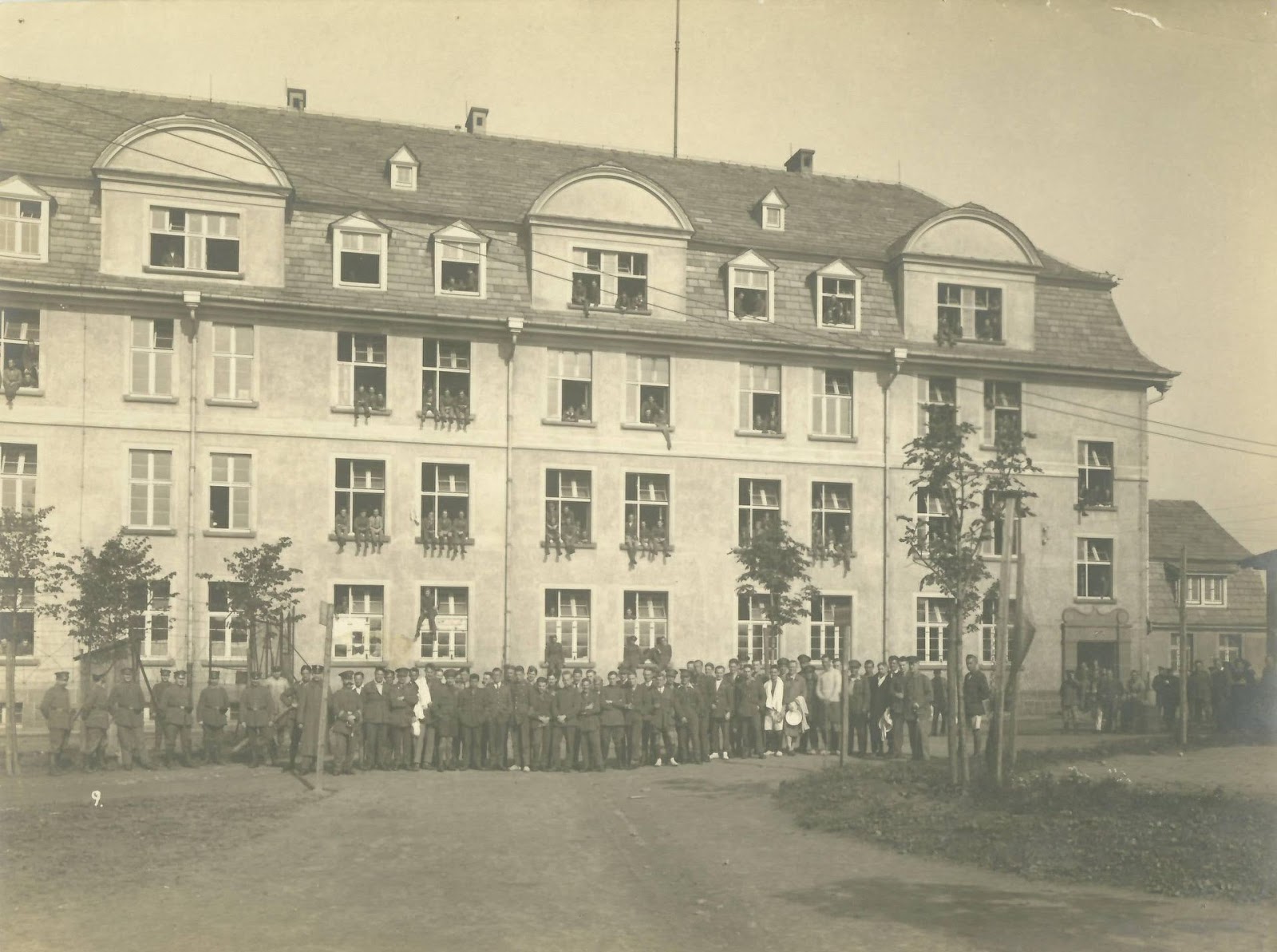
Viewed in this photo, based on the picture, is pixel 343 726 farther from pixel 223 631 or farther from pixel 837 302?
pixel 837 302

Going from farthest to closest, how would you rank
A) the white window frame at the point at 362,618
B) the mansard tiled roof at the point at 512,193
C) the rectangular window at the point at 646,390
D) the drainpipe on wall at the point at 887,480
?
the drainpipe on wall at the point at 887,480 < the rectangular window at the point at 646,390 < the mansard tiled roof at the point at 512,193 < the white window frame at the point at 362,618

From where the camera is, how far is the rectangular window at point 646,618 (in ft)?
99.2

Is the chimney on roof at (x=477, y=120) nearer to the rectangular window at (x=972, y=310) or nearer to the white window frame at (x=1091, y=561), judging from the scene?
the rectangular window at (x=972, y=310)

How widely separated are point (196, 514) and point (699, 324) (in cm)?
1231

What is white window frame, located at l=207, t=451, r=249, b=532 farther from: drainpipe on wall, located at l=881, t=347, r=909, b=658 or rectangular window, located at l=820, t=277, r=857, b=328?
drainpipe on wall, located at l=881, t=347, r=909, b=658

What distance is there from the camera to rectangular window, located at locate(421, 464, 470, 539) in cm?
2912

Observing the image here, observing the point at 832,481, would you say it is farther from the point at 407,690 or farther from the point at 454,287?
the point at 407,690

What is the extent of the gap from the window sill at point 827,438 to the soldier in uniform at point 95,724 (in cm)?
1752

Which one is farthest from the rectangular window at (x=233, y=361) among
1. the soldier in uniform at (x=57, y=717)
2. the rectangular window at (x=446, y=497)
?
the soldier in uniform at (x=57, y=717)

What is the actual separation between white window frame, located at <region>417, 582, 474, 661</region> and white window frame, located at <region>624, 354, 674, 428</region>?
5.71m

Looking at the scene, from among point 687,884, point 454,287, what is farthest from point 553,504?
point 687,884

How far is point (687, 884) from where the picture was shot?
11.5m

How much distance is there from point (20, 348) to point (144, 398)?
8.56ft

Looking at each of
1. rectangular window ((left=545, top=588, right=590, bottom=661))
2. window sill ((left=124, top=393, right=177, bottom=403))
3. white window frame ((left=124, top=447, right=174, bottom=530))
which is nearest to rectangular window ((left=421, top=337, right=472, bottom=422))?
rectangular window ((left=545, top=588, right=590, bottom=661))
